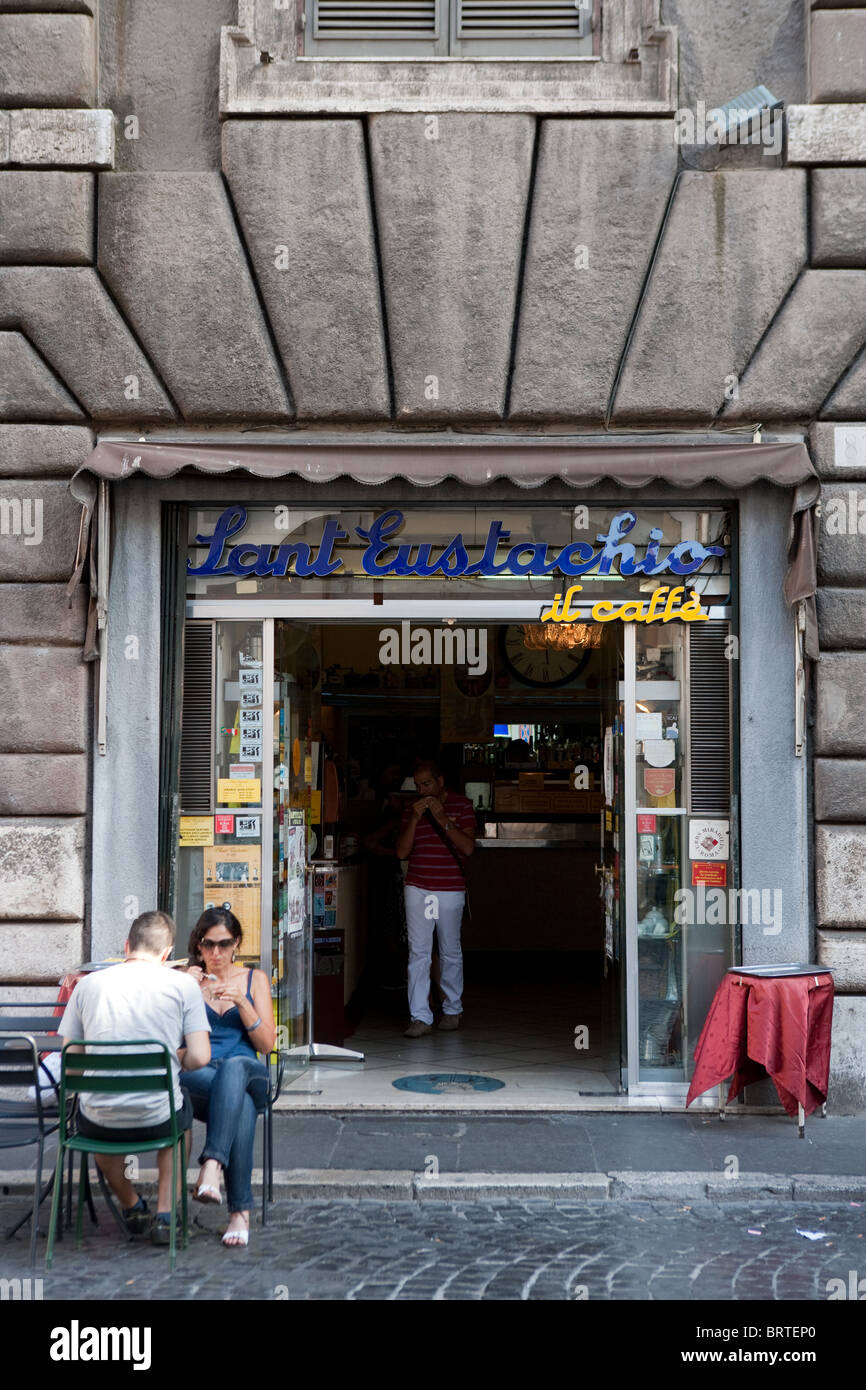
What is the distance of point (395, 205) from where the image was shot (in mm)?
8266

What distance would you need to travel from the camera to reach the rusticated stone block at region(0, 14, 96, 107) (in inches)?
329

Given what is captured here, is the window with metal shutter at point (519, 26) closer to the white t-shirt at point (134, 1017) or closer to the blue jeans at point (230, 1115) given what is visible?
the white t-shirt at point (134, 1017)

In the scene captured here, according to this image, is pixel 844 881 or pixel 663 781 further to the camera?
pixel 663 781

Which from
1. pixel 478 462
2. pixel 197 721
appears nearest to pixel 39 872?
pixel 197 721

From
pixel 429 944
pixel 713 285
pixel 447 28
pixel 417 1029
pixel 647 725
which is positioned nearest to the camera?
pixel 713 285

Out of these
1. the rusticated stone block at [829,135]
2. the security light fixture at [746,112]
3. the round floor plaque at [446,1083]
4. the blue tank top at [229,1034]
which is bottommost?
the round floor plaque at [446,1083]

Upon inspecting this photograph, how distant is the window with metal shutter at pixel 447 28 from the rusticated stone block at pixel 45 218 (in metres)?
1.79

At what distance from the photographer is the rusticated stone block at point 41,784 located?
826 centimetres

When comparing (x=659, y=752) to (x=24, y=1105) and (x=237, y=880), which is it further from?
(x=24, y=1105)

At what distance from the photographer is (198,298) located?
27.1ft

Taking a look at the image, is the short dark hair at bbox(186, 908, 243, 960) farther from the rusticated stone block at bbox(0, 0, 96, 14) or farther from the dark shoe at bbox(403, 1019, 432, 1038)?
the rusticated stone block at bbox(0, 0, 96, 14)

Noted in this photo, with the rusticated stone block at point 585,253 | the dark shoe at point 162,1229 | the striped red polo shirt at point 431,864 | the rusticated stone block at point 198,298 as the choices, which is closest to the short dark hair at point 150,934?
the dark shoe at point 162,1229

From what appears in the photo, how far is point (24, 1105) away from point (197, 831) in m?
2.74

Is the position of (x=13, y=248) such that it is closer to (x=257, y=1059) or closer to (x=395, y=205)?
(x=395, y=205)
